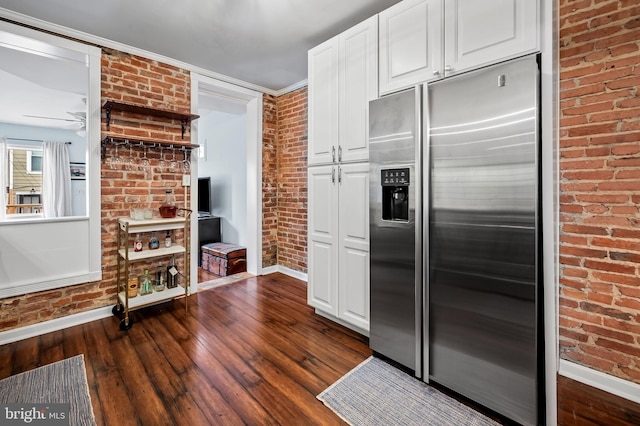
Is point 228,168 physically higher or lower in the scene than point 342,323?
higher

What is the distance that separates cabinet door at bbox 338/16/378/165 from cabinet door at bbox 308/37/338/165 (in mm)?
76

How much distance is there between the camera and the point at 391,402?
167cm

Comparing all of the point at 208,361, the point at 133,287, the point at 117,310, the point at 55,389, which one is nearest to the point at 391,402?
the point at 208,361

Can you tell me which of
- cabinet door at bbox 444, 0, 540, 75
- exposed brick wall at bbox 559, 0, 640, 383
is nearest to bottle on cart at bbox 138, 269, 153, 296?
cabinet door at bbox 444, 0, 540, 75

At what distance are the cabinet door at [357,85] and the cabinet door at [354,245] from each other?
161 millimetres

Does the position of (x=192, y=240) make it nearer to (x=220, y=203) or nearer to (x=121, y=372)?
(x=121, y=372)

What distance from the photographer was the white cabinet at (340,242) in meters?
2.30

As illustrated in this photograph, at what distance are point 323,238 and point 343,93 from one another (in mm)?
1256

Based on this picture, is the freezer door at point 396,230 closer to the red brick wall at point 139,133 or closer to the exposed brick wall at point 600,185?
the exposed brick wall at point 600,185

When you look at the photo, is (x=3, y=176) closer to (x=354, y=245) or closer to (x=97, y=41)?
(x=97, y=41)

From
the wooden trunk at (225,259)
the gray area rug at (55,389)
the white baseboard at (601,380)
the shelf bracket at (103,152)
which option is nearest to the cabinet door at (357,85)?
the white baseboard at (601,380)

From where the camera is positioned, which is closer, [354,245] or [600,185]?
[600,185]

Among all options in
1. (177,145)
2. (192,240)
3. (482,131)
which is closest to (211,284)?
(192,240)

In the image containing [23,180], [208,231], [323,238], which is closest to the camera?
[323,238]
